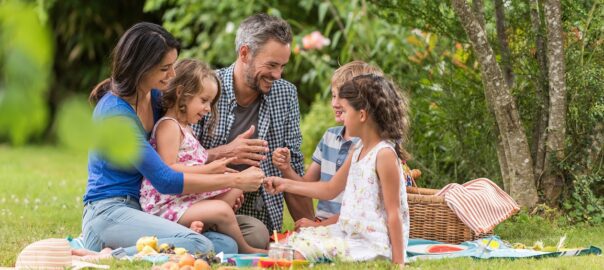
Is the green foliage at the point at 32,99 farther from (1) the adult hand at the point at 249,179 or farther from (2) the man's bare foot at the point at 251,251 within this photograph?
(2) the man's bare foot at the point at 251,251

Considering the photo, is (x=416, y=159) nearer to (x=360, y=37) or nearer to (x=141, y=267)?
(x=360, y=37)

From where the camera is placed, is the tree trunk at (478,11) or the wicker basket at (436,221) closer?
the wicker basket at (436,221)

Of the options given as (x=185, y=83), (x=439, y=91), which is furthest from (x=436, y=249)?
(x=439, y=91)

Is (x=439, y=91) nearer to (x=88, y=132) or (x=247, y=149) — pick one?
(x=247, y=149)

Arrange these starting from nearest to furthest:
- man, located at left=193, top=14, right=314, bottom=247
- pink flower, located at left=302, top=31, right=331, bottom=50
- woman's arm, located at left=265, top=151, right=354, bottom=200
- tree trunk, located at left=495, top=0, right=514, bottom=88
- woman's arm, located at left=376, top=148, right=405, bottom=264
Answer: woman's arm, located at left=376, top=148, right=405, bottom=264 → woman's arm, located at left=265, top=151, right=354, bottom=200 → man, located at left=193, top=14, right=314, bottom=247 → tree trunk, located at left=495, top=0, right=514, bottom=88 → pink flower, located at left=302, top=31, right=331, bottom=50

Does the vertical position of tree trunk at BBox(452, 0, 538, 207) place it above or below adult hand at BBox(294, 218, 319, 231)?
above

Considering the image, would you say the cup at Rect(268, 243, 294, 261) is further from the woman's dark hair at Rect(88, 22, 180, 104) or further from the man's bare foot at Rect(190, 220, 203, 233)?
the woman's dark hair at Rect(88, 22, 180, 104)

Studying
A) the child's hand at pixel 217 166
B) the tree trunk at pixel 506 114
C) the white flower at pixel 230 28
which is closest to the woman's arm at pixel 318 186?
the child's hand at pixel 217 166

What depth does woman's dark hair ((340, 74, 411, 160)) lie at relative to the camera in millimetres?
3512

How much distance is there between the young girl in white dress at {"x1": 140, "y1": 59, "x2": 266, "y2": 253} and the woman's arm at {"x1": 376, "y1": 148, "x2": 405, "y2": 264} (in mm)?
741

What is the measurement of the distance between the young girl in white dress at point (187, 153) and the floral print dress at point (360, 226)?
407mm

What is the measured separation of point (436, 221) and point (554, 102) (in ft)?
3.84

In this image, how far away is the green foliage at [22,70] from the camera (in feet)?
2.07

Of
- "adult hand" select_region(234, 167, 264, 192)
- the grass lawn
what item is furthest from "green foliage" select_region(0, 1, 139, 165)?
"adult hand" select_region(234, 167, 264, 192)
